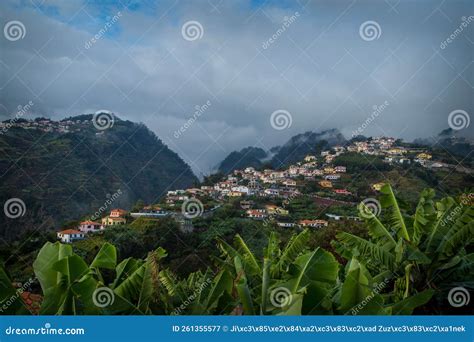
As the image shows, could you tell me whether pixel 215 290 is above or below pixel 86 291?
below

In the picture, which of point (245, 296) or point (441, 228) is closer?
point (245, 296)

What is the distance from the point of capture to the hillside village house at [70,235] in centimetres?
1232

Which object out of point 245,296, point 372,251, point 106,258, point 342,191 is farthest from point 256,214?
point 245,296

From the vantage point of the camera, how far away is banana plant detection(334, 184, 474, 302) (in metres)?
6.50

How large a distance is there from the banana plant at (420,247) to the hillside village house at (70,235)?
25.2 ft

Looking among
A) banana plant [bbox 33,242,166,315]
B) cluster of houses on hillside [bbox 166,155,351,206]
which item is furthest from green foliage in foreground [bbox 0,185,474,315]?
cluster of houses on hillside [bbox 166,155,351,206]

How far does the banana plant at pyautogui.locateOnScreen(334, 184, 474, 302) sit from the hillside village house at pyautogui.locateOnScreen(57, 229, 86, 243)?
7.68m

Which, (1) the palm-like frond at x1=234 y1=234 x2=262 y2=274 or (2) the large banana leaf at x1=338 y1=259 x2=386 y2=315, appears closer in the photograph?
(2) the large banana leaf at x1=338 y1=259 x2=386 y2=315

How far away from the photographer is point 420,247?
22.5 ft

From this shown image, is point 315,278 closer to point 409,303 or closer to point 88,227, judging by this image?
point 409,303

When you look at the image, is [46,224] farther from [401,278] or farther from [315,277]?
[315,277]

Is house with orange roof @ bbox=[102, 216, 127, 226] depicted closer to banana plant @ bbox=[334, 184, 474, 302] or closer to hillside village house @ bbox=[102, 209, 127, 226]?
hillside village house @ bbox=[102, 209, 127, 226]

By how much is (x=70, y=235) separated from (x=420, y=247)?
8689mm

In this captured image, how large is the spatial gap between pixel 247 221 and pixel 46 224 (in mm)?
5981
